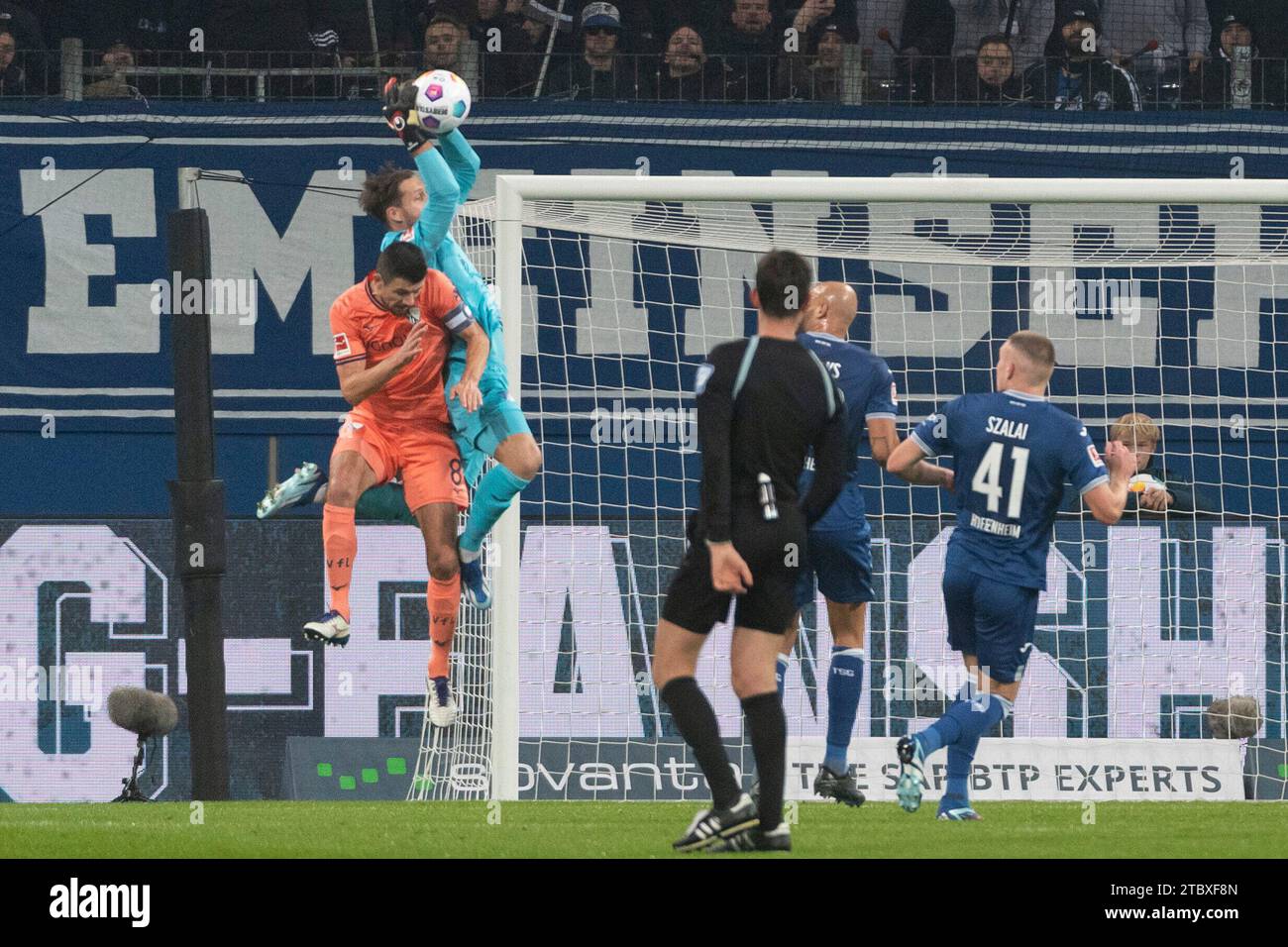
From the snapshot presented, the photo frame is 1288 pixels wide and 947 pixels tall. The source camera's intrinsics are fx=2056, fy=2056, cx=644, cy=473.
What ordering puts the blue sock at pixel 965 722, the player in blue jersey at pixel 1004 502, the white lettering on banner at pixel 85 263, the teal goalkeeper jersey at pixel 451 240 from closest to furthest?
the blue sock at pixel 965 722 → the player in blue jersey at pixel 1004 502 → the teal goalkeeper jersey at pixel 451 240 → the white lettering on banner at pixel 85 263

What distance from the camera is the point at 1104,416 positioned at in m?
12.5

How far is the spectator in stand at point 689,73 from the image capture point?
1321 centimetres

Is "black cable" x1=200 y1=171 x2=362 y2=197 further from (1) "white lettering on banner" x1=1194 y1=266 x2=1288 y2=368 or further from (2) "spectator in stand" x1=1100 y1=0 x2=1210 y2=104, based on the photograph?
(1) "white lettering on banner" x1=1194 y1=266 x2=1288 y2=368

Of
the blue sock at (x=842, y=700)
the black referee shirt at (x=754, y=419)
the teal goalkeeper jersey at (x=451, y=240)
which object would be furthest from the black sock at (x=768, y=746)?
the teal goalkeeper jersey at (x=451, y=240)

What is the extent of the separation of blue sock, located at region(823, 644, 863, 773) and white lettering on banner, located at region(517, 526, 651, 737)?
321 cm

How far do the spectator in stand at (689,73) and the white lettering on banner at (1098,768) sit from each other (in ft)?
15.7

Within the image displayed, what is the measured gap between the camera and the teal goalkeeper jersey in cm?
859

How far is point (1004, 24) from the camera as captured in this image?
13773 millimetres

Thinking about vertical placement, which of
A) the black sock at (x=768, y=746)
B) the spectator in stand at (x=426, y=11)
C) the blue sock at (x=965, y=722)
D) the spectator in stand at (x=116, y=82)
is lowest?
the blue sock at (x=965, y=722)

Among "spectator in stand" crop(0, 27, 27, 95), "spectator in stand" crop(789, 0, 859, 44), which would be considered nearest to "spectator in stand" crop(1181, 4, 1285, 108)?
"spectator in stand" crop(789, 0, 859, 44)

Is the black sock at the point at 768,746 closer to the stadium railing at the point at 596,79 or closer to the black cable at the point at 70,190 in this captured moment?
the stadium railing at the point at 596,79

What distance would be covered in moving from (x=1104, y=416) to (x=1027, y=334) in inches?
188

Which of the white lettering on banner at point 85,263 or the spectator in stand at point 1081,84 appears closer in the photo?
the white lettering on banner at point 85,263

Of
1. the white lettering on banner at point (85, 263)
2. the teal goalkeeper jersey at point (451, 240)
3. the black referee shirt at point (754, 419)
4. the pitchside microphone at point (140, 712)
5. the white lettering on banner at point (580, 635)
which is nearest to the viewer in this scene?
the black referee shirt at point (754, 419)
